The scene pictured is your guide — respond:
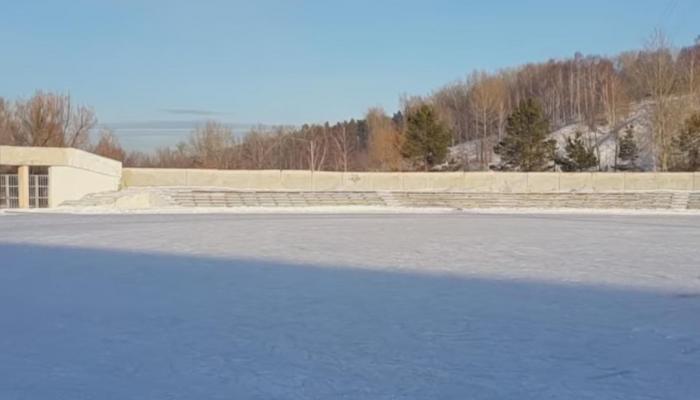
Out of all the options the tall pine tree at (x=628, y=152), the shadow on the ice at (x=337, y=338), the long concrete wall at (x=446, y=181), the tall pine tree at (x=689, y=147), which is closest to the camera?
the shadow on the ice at (x=337, y=338)

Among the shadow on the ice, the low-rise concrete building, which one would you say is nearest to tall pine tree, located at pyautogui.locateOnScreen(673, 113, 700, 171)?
the low-rise concrete building

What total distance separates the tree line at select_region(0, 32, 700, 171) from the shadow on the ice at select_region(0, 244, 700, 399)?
52440 millimetres

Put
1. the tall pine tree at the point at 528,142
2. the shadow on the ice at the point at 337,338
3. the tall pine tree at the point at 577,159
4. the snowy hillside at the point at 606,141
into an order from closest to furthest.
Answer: the shadow on the ice at the point at 337,338 → the tall pine tree at the point at 577,159 → the tall pine tree at the point at 528,142 → the snowy hillside at the point at 606,141

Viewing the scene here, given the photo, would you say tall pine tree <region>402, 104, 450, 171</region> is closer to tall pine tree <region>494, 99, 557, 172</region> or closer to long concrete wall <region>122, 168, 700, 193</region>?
tall pine tree <region>494, 99, 557, 172</region>

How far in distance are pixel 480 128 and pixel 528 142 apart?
34.9 m

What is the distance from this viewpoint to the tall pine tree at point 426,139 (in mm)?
61594

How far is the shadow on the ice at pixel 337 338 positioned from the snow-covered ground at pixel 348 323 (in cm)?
3

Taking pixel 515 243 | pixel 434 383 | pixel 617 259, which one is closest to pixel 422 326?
pixel 434 383

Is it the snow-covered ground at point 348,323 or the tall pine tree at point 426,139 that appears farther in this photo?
the tall pine tree at point 426,139

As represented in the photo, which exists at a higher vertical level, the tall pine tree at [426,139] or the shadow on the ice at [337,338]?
the tall pine tree at [426,139]

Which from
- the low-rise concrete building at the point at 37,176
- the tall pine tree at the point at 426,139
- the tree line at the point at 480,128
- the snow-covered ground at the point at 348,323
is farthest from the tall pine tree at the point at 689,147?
the low-rise concrete building at the point at 37,176

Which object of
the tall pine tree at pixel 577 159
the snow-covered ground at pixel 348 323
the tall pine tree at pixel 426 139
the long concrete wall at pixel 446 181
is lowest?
the snow-covered ground at pixel 348 323

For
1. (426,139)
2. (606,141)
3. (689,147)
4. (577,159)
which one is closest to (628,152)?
(689,147)

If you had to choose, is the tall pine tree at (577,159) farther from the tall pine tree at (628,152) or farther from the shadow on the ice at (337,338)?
the shadow on the ice at (337,338)
